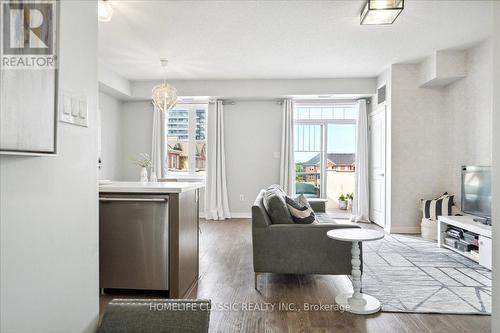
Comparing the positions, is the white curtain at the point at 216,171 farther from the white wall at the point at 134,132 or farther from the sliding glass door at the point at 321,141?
the sliding glass door at the point at 321,141

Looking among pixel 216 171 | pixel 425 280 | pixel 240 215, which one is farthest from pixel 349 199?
pixel 425 280

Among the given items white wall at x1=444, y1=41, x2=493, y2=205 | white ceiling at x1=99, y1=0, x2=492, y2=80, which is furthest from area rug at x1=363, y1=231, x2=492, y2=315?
white ceiling at x1=99, y1=0, x2=492, y2=80

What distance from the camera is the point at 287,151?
6758mm

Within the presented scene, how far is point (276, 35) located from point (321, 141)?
3261mm

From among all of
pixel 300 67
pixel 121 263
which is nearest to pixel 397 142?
pixel 300 67

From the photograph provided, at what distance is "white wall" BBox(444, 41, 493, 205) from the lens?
4352 mm

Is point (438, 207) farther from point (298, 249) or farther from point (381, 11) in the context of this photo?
point (298, 249)

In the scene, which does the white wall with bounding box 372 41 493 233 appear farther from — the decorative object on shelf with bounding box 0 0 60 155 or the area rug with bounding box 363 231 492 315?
the decorative object on shelf with bounding box 0 0 60 155

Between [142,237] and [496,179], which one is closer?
[496,179]

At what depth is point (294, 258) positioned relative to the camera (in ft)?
9.38

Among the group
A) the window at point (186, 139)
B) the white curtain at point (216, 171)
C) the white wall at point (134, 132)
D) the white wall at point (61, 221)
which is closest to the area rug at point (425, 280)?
the white wall at point (61, 221)

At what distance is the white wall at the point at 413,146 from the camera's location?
5.46 meters

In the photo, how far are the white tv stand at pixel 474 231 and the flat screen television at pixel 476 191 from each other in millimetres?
152

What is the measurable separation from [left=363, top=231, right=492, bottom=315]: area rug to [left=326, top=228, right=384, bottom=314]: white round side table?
121mm
